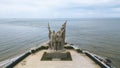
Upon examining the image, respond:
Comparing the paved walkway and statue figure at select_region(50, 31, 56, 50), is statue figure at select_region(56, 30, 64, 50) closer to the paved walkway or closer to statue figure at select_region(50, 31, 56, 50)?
statue figure at select_region(50, 31, 56, 50)

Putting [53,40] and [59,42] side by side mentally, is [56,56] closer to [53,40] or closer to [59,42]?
[59,42]

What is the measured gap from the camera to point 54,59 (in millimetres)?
36438

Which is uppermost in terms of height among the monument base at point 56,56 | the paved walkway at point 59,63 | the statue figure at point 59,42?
the statue figure at point 59,42

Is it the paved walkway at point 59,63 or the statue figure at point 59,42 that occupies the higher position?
the statue figure at point 59,42

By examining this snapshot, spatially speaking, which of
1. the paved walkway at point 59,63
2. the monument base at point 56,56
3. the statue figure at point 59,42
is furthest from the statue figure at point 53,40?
the paved walkway at point 59,63

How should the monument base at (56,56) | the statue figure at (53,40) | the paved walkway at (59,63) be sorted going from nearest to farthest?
1. the paved walkway at (59,63)
2. the monument base at (56,56)
3. the statue figure at (53,40)

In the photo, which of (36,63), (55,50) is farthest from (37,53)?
(36,63)

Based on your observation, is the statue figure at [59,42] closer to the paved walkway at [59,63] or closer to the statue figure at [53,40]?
the statue figure at [53,40]

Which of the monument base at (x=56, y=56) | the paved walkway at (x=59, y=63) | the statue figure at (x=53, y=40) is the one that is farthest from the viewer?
the statue figure at (x=53, y=40)

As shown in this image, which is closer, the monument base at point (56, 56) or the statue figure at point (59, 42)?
the monument base at point (56, 56)

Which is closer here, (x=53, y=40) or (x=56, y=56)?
(x=56, y=56)

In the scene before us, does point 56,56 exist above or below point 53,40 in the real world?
below

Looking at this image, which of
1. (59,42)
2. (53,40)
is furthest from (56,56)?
(53,40)

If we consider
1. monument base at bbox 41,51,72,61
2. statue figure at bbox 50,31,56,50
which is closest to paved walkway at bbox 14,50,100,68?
monument base at bbox 41,51,72,61
